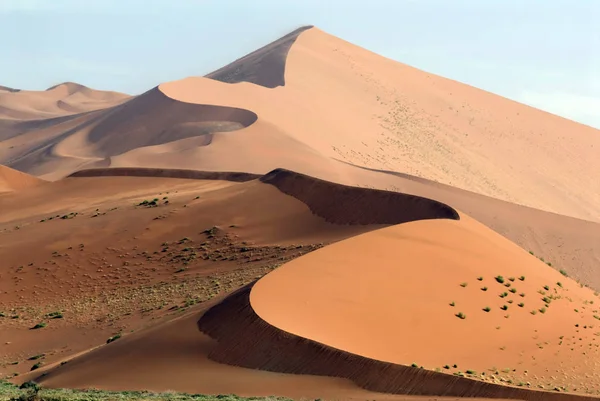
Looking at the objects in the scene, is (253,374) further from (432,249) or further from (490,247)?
(490,247)

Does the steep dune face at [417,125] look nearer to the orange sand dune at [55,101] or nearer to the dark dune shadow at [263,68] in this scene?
the dark dune shadow at [263,68]

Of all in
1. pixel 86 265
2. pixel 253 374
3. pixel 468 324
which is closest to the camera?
pixel 253 374

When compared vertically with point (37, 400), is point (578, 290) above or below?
below

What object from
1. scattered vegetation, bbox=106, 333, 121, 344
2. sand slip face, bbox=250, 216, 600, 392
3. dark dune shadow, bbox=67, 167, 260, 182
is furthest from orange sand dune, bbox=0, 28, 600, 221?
scattered vegetation, bbox=106, 333, 121, 344

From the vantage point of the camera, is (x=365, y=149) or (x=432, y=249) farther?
(x=365, y=149)

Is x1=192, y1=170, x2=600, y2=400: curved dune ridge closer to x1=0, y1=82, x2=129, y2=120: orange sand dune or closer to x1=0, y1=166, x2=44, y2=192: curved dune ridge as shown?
x1=0, y1=166, x2=44, y2=192: curved dune ridge

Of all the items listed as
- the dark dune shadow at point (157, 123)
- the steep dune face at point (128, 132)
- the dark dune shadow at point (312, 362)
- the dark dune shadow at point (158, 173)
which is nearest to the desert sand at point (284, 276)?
the dark dune shadow at point (312, 362)

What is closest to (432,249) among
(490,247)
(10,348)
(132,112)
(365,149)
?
(490,247)
